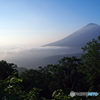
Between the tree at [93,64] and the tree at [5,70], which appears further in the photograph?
the tree at [5,70]

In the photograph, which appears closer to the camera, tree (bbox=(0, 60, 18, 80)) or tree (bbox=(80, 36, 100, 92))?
tree (bbox=(80, 36, 100, 92))

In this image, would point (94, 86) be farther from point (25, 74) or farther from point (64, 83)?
point (25, 74)

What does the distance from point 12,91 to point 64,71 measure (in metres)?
20.6

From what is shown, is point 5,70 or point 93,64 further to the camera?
point 5,70

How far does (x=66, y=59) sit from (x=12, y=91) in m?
20.6

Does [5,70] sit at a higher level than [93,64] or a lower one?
lower

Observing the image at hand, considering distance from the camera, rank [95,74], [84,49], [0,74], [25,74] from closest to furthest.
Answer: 1. [95,74]
2. [84,49]
3. [0,74]
4. [25,74]

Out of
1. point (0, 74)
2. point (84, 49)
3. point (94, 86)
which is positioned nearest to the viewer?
point (94, 86)

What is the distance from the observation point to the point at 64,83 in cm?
2356

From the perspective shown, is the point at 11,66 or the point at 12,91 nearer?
the point at 12,91

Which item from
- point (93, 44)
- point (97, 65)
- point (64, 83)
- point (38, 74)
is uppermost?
point (93, 44)

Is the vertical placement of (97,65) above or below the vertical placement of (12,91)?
below

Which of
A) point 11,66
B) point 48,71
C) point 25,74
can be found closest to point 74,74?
point 48,71

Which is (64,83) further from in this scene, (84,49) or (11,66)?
(11,66)
